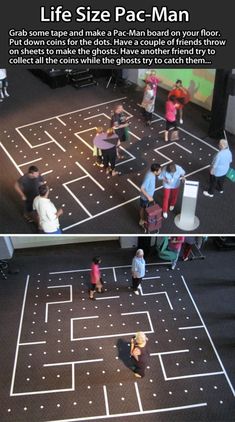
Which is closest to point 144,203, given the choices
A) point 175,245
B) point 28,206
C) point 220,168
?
point 220,168

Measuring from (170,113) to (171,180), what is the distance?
8.25ft

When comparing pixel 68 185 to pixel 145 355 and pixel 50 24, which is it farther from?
pixel 50 24

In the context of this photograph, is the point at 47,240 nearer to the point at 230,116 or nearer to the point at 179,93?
the point at 179,93

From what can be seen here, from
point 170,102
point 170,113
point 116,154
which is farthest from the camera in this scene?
point 170,113

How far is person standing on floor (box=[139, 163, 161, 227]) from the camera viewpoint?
6.65 metres

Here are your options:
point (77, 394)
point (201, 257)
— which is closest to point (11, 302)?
point (77, 394)

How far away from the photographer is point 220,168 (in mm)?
7477

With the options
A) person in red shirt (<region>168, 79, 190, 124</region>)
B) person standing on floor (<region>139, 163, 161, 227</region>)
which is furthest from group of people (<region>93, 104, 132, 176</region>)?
person in red shirt (<region>168, 79, 190, 124</region>)

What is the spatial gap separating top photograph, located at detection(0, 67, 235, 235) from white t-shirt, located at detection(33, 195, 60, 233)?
2cm

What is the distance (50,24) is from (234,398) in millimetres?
6143

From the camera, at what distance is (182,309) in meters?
7.90

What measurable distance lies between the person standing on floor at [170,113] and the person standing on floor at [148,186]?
2.71 meters

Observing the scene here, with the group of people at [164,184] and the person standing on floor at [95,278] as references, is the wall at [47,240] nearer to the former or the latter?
the person standing on floor at [95,278]

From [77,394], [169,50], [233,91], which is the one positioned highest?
[169,50]
